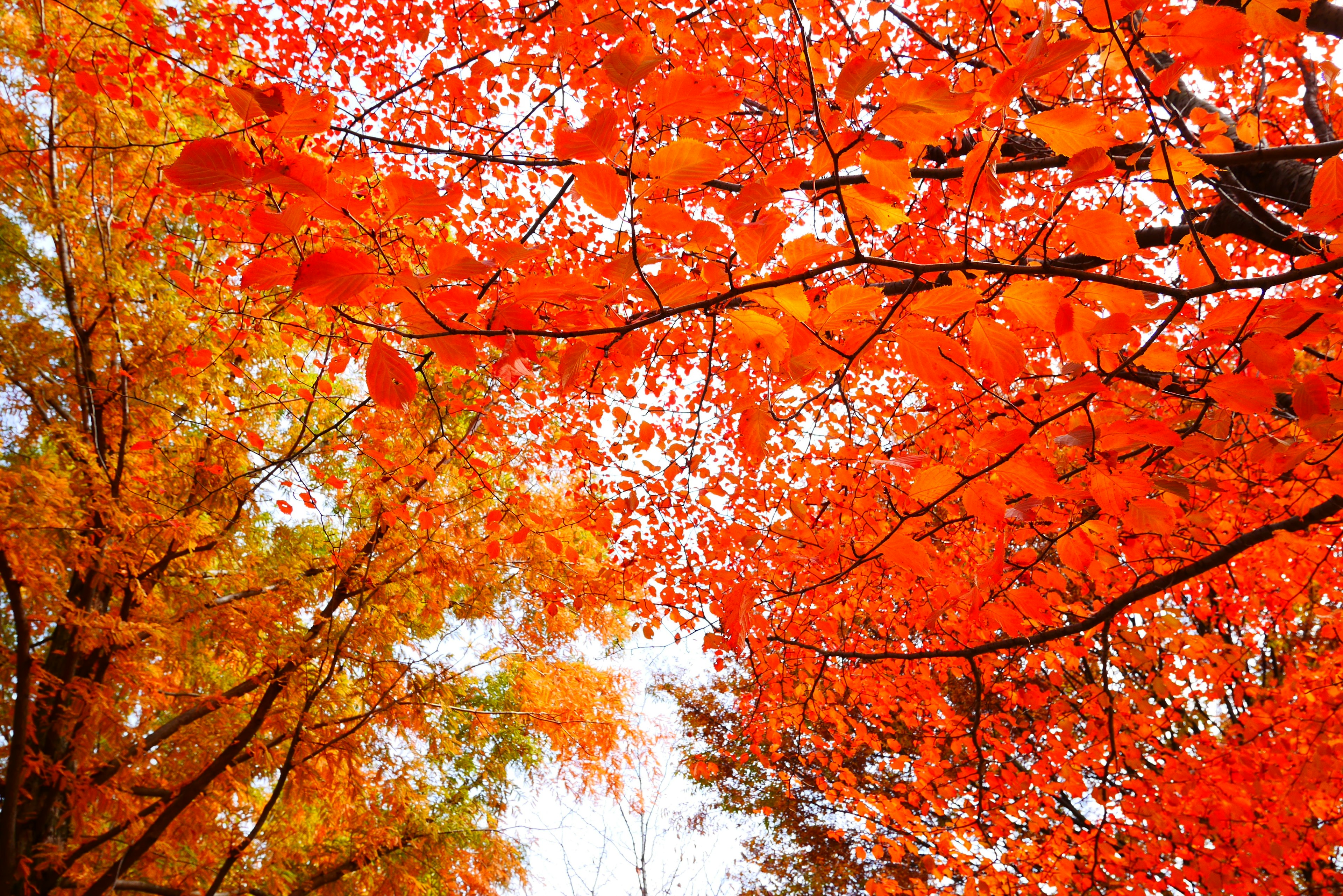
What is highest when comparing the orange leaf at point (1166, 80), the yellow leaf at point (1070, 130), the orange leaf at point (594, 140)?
the orange leaf at point (1166, 80)

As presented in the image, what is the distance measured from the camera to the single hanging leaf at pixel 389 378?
0.89 m

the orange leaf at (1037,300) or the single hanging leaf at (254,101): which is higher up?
the orange leaf at (1037,300)

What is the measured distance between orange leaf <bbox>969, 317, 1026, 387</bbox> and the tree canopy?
0.02m

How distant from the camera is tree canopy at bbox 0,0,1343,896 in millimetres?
1009

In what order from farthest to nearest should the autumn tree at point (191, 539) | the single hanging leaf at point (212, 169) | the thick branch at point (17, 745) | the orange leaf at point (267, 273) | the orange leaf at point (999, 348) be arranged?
the autumn tree at point (191, 539) < the thick branch at point (17, 745) < the orange leaf at point (999, 348) < the orange leaf at point (267, 273) < the single hanging leaf at point (212, 169)

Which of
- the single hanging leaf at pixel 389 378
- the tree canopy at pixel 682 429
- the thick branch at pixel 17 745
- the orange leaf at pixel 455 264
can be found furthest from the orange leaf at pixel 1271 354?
the thick branch at pixel 17 745

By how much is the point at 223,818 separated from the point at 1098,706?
258 inches

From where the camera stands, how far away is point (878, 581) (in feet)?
17.7

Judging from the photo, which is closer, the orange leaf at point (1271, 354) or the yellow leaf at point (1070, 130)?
the yellow leaf at point (1070, 130)

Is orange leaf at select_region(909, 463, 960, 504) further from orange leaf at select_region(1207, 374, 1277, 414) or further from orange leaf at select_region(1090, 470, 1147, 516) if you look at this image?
orange leaf at select_region(1207, 374, 1277, 414)

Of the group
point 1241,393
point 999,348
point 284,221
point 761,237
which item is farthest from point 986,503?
point 284,221

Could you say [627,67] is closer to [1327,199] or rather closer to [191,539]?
[1327,199]

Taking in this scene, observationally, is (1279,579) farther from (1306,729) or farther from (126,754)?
(126,754)

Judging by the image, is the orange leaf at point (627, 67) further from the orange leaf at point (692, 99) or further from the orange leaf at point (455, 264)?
the orange leaf at point (455, 264)
